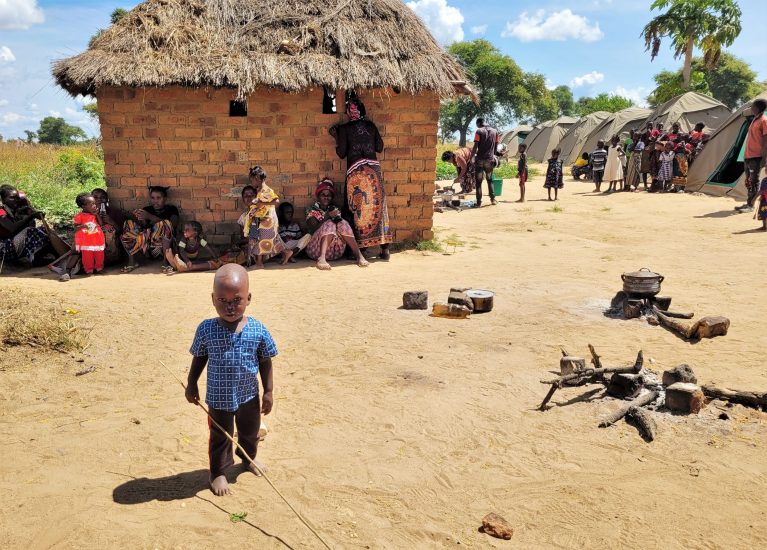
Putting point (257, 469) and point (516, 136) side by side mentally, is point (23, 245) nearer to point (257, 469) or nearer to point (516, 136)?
point (257, 469)

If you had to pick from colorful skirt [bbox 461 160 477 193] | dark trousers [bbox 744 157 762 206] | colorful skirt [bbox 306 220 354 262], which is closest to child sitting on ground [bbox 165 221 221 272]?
colorful skirt [bbox 306 220 354 262]

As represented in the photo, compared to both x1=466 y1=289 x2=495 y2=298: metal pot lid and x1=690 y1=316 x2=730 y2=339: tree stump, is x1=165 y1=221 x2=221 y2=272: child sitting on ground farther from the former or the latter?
x1=690 y1=316 x2=730 y2=339: tree stump

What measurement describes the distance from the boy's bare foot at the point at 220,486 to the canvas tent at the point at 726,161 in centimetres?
1265

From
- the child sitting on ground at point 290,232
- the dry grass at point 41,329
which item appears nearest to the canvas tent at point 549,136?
the child sitting on ground at point 290,232

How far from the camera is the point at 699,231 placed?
935cm

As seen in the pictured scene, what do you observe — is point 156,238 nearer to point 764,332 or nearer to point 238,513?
point 238,513

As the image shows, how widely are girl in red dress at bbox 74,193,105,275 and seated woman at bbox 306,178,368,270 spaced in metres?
2.43

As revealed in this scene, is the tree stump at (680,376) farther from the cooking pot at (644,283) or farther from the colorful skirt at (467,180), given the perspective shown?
the colorful skirt at (467,180)

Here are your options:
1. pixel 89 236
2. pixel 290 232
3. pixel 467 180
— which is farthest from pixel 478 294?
pixel 467 180

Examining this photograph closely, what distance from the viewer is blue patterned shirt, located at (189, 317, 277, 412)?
258 centimetres

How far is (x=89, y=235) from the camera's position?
689cm

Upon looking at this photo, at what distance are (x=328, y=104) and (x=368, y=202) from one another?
1.37 meters

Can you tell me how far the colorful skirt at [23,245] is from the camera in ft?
23.8

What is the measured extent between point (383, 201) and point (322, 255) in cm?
108
